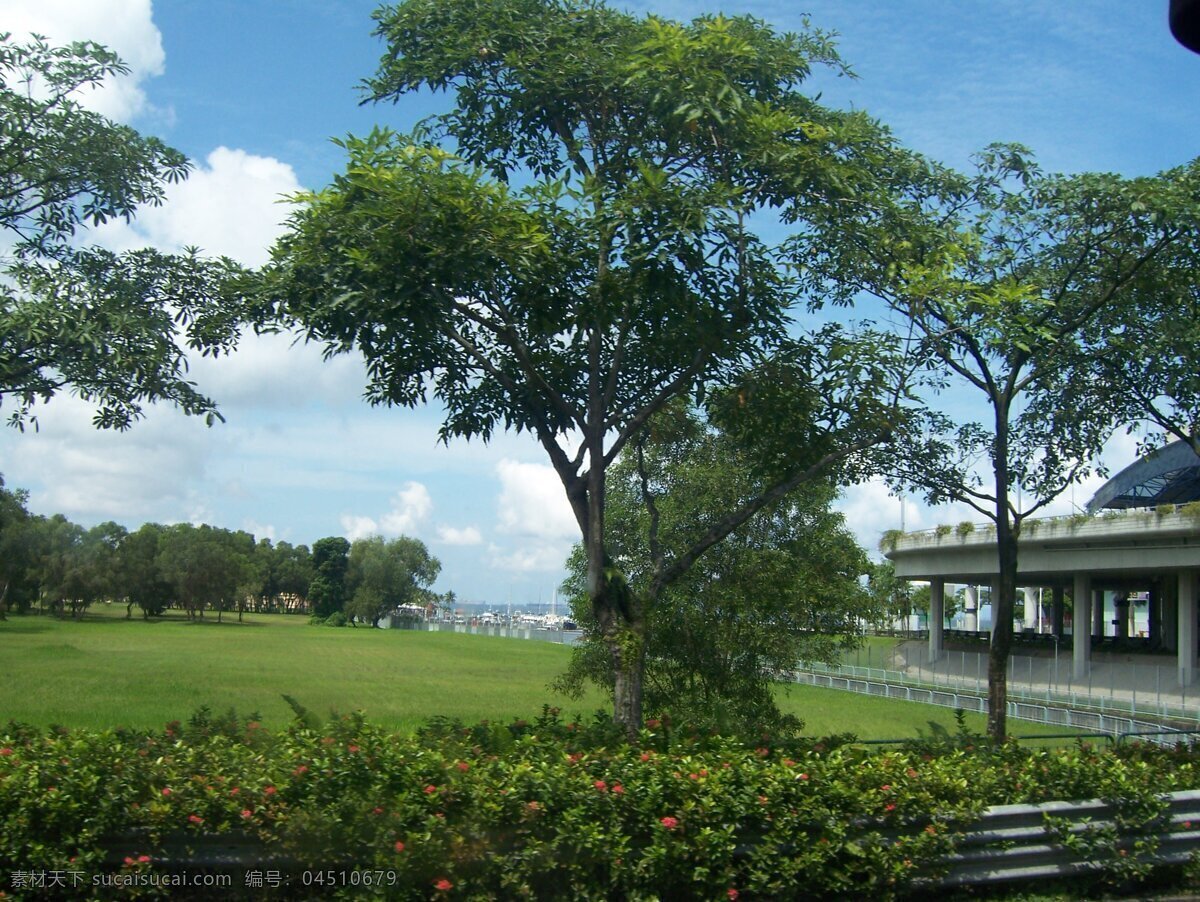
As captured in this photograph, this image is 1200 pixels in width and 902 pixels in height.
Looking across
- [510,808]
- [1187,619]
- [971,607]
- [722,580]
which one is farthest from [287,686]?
[971,607]

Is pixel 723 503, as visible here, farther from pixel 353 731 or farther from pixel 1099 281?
pixel 353 731

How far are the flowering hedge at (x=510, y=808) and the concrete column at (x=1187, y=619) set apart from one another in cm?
3492

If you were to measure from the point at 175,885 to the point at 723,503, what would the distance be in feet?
39.5

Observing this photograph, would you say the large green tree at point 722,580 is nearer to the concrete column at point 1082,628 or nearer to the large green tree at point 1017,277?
the large green tree at point 1017,277

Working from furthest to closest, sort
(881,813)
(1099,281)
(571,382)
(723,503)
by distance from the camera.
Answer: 1. (723,503)
2. (1099,281)
3. (571,382)
4. (881,813)

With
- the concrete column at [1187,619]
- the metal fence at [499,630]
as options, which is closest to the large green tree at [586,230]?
the concrete column at [1187,619]

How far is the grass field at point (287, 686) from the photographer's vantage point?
27.6m

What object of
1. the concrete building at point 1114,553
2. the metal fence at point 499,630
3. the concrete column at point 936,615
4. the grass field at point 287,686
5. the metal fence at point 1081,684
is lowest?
the metal fence at point 499,630

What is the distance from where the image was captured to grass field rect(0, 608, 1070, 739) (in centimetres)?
2756

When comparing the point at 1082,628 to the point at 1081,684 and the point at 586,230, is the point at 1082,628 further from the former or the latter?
the point at 586,230

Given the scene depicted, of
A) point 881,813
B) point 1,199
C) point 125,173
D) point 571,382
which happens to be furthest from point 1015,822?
point 1,199

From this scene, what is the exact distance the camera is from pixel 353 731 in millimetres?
8438

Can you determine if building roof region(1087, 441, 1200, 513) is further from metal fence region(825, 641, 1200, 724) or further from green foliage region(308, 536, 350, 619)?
green foliage region(308, 536, 350, 619)

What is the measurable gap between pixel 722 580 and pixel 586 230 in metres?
8.74
